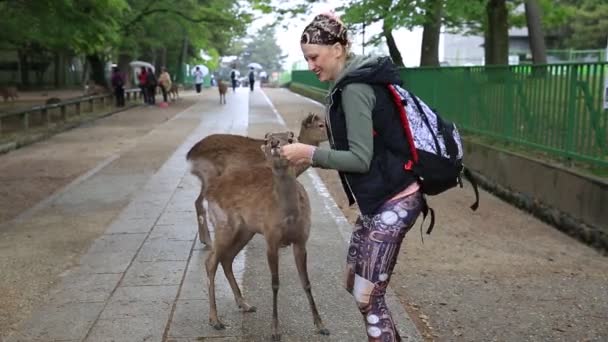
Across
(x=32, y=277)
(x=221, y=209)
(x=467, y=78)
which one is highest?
(x=467, y=78)

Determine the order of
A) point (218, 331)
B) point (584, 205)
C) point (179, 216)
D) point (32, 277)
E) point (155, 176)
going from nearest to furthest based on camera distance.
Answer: point (218, 331)
point (32, 277)
point (584, 205)
point (179, 216)
point (155, 176)

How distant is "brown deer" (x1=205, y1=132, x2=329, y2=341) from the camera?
3.92m

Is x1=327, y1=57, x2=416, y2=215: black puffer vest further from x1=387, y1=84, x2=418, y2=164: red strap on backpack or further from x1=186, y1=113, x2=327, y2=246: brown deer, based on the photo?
x1=186, y1=113, x2=327, y2=246: brown deer

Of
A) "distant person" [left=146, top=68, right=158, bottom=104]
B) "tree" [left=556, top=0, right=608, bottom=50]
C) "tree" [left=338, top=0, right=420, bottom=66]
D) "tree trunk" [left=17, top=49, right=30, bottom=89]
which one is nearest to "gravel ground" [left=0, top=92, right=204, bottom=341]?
"tree" [left=338, top=0, right=420, bottom=66]

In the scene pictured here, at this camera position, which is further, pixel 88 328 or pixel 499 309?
pixel 499 309

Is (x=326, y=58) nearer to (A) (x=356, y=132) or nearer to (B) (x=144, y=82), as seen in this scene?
(A) (x=356, y=132)

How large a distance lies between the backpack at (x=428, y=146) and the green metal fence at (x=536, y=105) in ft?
15.5

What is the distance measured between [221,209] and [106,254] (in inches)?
80.6

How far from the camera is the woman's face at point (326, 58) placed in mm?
2793

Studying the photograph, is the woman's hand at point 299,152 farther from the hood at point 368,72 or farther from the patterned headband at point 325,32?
the patterned headband at point 325,32

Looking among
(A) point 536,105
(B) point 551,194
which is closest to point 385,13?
(A) point 536,105

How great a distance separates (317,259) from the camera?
580 centimetres

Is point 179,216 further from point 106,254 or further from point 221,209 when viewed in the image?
point 221,209

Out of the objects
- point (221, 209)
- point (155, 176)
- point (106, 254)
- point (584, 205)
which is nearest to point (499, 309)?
point (221, 209)
